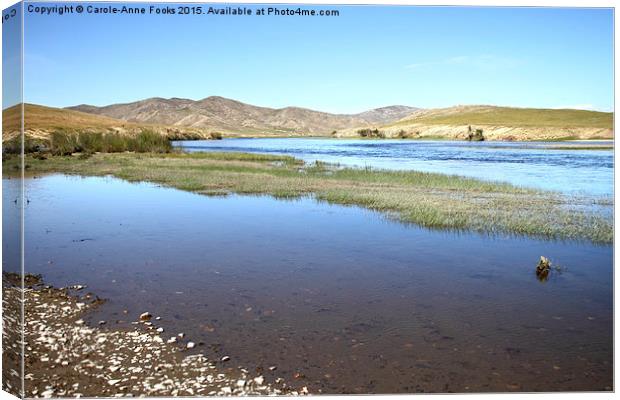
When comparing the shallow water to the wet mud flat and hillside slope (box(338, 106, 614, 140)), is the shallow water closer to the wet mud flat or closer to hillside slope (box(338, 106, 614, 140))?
hillside slope (box(338, 106, 614, 140))

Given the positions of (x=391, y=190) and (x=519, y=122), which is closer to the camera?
(x=519, y=122)

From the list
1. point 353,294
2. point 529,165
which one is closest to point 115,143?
point 529,165

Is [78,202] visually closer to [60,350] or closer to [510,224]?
[60,350]

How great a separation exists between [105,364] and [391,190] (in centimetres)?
1353

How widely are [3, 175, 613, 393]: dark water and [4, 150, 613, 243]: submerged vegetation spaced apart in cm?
83

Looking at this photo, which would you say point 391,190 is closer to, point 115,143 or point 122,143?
point 115,143

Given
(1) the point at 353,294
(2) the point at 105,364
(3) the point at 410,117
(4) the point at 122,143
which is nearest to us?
(2) the point at 105,364

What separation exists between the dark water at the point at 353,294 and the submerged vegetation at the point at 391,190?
0.83 metres

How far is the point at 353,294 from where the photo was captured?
815 cm

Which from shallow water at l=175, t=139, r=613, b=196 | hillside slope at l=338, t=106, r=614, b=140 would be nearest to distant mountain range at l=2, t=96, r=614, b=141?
hillside slope at l=338, t=106, r=614, b=140

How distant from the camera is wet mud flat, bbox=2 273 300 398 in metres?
5.44

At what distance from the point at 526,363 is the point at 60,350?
5.23m

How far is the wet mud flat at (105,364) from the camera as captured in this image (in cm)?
544

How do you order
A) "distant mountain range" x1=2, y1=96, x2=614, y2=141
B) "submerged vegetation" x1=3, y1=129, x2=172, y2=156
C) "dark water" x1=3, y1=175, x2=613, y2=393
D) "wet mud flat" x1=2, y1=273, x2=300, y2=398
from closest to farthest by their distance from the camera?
"wet mud flat" x1=2, y1=273, x2=300, y2=398, "dark water" x1=3, y1=175, x2=613, y2=393, "distant mountain range" x1=2, y1=96, x2=614, y2=141, "submerged vegetation" x1=3, y1=129, x2=172, y2=156
